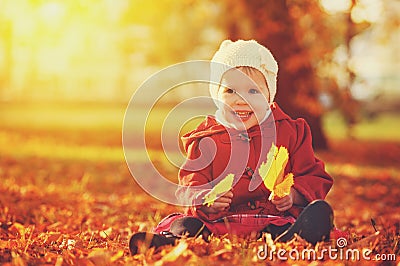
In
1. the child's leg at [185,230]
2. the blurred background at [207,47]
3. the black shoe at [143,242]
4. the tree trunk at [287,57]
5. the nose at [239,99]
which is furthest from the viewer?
the blurred background at [207,47]

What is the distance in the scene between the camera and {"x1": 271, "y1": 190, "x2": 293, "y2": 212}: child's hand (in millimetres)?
3689

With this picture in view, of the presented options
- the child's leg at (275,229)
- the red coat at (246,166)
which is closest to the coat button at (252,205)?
the red coat at (246,166)

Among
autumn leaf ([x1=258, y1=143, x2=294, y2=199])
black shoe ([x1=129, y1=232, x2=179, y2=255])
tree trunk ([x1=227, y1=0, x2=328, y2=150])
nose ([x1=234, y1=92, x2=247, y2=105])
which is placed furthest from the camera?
tree trunk ([x1=227, y1=0, x2=328, y2=150])

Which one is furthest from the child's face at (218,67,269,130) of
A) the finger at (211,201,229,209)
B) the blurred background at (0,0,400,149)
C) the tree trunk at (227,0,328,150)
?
the tree trunk at (227,0,328,150)

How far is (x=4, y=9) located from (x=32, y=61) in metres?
20.5

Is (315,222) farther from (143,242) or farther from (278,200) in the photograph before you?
(143,242)

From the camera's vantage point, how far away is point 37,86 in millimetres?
37594

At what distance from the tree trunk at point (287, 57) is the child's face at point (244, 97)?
20.6 feet

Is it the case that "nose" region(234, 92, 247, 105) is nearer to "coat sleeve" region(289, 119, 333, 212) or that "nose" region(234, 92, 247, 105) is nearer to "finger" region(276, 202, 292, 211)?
"coat sleeve" region(289, 119, 333, 212)

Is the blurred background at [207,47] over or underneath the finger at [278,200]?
over

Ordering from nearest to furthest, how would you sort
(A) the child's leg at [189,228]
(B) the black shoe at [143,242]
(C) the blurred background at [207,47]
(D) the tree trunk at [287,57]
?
(B) the black shoe at [143,242]
(A) the child's leg at [189,228]
(D) the tree trunk at [287,57]
(C) the blurred background at [207,47]

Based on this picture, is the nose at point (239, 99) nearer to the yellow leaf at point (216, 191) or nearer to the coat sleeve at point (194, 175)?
the coat sleeve at point (194, 175)

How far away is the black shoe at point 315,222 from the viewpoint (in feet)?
11.2

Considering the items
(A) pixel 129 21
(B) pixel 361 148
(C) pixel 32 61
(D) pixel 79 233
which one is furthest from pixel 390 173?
(C) pixel 32 61
